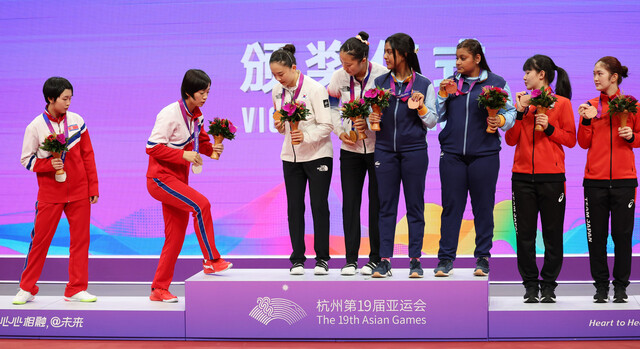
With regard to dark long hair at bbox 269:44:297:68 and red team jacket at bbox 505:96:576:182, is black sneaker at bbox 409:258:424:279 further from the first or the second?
dark long hair at bbox 269:44:297:68

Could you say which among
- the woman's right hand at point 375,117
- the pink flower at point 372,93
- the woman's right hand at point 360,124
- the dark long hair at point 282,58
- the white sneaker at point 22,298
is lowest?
the white sneaker at point 22,298

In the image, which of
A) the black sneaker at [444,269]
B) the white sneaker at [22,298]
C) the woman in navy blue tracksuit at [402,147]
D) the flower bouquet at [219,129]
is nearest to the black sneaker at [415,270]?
the woman in navy blue tracksuit at [402,147]

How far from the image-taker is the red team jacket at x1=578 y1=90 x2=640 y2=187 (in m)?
4.48

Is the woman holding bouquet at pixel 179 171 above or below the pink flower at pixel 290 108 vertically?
below

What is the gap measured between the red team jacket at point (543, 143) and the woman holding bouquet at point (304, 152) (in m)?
1.30

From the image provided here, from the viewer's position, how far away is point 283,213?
6766 mm

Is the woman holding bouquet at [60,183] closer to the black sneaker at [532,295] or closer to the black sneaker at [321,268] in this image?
the black sneaker at [321,268]

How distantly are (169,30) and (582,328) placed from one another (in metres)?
4.85

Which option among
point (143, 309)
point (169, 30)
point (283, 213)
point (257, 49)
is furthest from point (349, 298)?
point (169, 30)

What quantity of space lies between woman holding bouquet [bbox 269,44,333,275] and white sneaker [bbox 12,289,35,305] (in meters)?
1.90

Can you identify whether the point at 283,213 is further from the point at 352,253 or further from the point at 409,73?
the point at 409,73

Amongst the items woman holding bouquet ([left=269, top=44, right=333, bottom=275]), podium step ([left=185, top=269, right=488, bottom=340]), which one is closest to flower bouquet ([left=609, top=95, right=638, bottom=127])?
podium step ([left=185, top=269, right=488, bottom=340])

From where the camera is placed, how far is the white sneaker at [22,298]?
471 cm

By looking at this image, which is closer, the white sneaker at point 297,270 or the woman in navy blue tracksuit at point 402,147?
the woman in navy blue tracksuit at point 402,147
